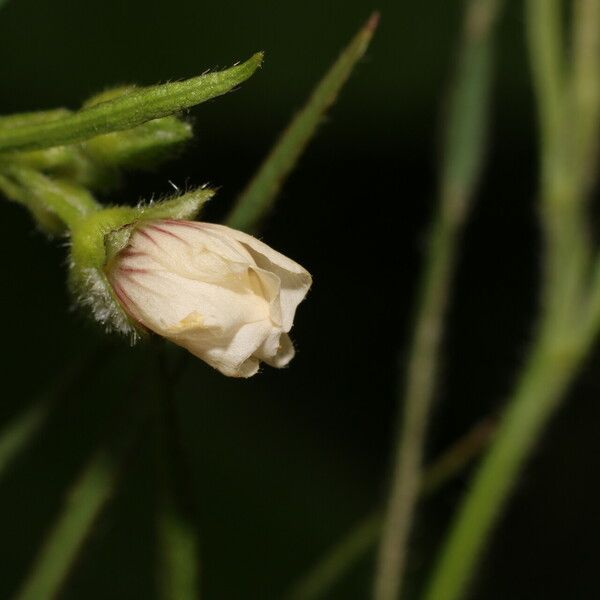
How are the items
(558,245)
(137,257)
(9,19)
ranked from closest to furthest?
(137,257) → (558,245) → (9,19)

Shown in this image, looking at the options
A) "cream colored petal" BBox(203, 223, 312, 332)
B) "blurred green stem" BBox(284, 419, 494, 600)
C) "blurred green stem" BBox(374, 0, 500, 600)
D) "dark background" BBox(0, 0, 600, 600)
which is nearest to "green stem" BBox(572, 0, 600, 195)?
"blurred green stem" BBox(374, 0, 500, 600)

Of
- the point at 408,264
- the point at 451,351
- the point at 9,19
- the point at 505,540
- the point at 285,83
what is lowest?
the point at 505,540

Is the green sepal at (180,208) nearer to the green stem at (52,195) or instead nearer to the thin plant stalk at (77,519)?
the green stem at (52,195)

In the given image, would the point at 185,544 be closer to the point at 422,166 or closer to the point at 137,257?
the point at 137,257

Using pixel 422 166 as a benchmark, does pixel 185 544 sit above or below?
above

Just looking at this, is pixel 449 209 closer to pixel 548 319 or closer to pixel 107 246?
pixel 548 319

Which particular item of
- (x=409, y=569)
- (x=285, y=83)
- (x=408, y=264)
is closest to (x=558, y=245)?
(x=409, y=569)
